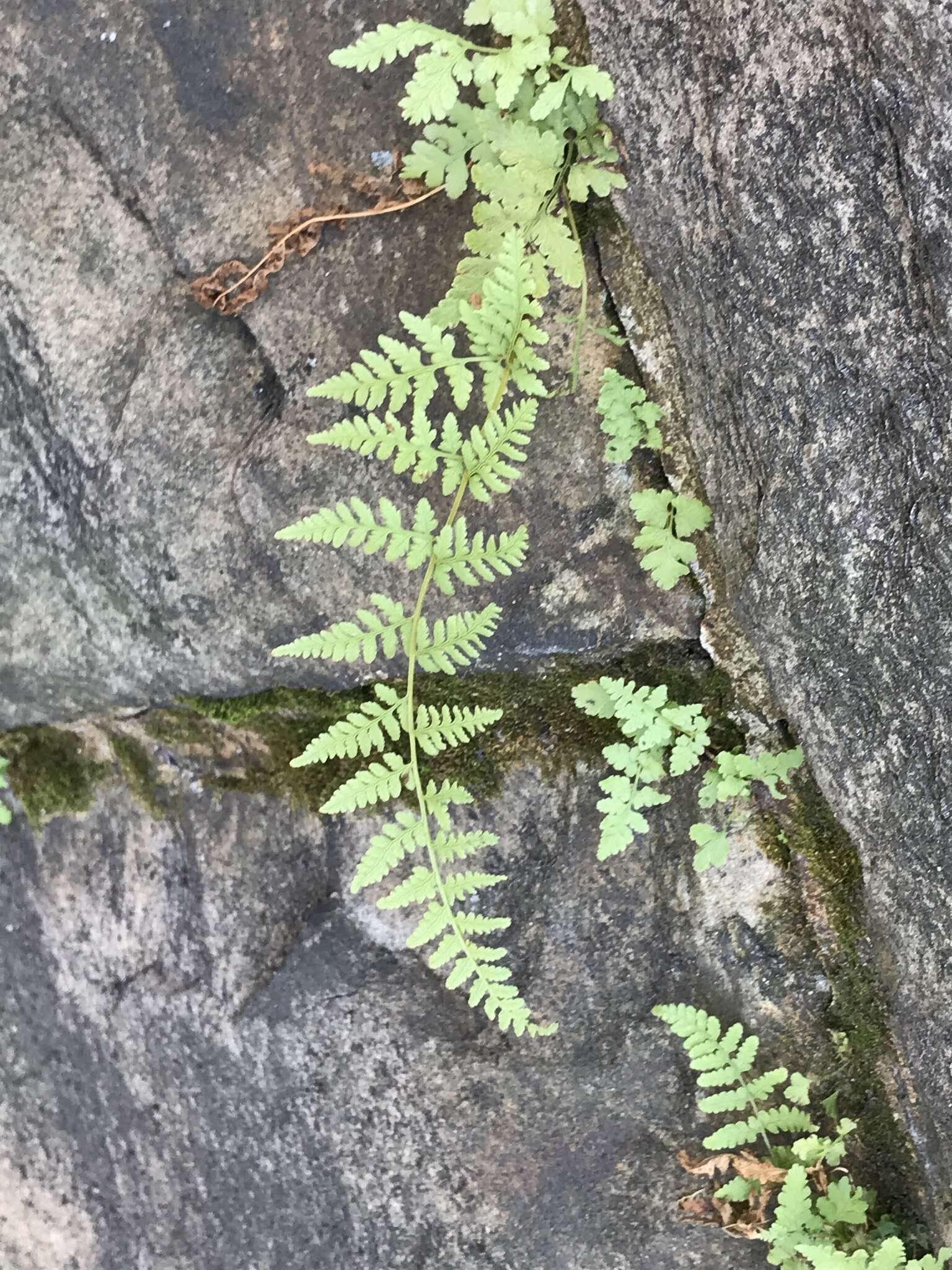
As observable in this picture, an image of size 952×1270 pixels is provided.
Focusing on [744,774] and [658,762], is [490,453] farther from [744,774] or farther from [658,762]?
[744,774]

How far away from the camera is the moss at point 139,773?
283cm

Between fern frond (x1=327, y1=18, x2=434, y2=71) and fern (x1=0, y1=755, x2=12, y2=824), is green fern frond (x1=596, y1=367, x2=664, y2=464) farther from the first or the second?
fern (x1=0, y1=755, x2=12, y2=824)

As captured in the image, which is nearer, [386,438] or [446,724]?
[386,438]

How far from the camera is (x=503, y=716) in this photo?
262 cm

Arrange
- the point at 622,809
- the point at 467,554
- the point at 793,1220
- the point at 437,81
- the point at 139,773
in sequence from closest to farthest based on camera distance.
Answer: the point at 437,81 → the point at 467,554 → the point at 793,1220 → the point at 622,809 → the point at 139,773

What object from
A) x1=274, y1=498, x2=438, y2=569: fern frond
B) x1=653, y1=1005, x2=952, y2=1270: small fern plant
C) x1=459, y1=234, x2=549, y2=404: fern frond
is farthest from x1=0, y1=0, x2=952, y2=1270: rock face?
x1=274, y1=498, x2=438, y2=569: fern frond

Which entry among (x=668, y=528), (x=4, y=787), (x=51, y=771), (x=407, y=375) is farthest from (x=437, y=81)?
(x=4, y=787)

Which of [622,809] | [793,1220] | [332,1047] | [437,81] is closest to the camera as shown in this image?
[437,81]

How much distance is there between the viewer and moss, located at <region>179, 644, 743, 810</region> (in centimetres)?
253

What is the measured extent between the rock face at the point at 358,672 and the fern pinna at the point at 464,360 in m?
0.14

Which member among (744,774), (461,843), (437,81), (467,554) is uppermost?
(437,81)

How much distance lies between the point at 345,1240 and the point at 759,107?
3037 mm

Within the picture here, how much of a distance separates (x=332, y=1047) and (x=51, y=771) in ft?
3.89

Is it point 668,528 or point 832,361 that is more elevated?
point 832,361
